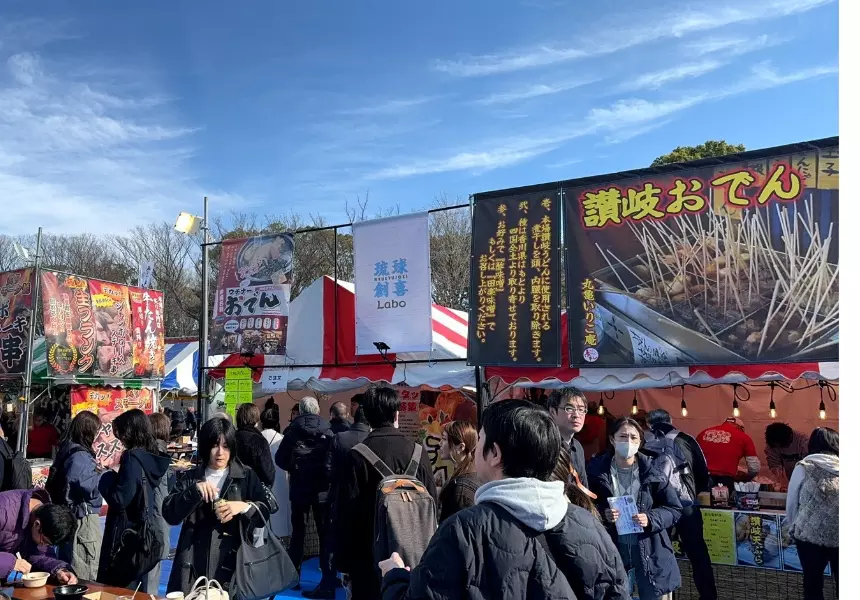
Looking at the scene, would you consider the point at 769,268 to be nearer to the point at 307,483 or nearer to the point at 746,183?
the point at 746,183

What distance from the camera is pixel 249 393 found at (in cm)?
871

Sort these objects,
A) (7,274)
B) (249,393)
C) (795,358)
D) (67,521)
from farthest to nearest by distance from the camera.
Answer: (7,274), (249,393), (795,358), (67,521)

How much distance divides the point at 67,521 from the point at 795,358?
18.5 feet

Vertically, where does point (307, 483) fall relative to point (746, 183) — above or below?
below

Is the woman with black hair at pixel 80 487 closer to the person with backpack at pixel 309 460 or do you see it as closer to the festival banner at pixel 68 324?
the person with backpack at pixel 309 460

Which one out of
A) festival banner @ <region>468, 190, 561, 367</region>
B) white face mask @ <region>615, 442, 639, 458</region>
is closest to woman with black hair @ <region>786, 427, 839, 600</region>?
white face mask @ <region>615, 442, 639, 458</region>

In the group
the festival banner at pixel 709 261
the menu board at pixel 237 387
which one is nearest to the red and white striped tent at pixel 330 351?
the menu board at pixel 237 387

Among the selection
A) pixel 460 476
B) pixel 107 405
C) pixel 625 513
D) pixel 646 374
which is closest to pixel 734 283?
pixel 646 374

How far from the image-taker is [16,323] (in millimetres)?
9609

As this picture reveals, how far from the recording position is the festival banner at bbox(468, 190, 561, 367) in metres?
6.77

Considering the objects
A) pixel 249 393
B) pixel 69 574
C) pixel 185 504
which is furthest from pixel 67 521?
pixel 249 393

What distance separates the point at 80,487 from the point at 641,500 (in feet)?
12.7

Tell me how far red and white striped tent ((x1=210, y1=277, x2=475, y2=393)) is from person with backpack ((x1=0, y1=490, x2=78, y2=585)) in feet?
14.9

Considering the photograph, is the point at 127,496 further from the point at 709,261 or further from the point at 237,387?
the point at 709,261
